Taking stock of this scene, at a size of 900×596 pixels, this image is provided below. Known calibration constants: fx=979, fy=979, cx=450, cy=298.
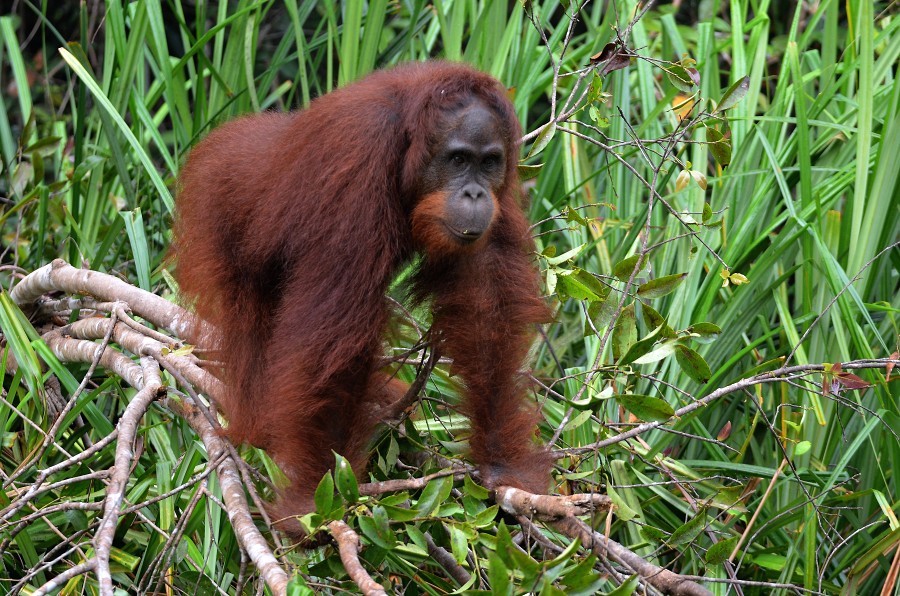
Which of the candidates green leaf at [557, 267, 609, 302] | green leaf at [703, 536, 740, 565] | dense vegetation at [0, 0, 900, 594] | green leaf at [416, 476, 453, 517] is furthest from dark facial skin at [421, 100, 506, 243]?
green leaf at [703, 536, 740, 565]

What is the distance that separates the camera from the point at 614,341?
275 centimetres

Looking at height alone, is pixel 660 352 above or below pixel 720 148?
below

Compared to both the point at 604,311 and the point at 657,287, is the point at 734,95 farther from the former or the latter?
the point at 604,311

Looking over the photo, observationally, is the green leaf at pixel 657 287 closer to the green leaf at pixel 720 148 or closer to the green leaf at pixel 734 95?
the green leaf at pixel 720 148

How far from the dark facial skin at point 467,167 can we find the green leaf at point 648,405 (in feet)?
2.57

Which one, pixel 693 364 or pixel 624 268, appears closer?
pixel 693 364

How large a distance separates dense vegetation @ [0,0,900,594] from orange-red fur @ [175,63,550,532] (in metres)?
0.16

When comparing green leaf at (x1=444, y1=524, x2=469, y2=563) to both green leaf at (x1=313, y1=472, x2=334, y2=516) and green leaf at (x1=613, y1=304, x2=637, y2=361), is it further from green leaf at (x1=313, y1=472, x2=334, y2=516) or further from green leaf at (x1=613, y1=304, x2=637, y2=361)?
green leaf at (x1=613, y1=304, x2=637, y2=361)

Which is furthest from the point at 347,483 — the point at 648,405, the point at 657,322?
the point at 657,322

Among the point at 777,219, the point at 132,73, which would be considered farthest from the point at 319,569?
the point at 132,73

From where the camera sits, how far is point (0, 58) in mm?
5621

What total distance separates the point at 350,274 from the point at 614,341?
82 centimetres

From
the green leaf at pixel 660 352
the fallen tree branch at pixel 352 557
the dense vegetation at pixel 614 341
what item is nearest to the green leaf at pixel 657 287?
the dense vegetation at pixel 614 341

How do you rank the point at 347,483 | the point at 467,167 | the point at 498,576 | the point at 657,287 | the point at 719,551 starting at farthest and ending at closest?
the point at 467,167 → the point at 657,287 → the point at 719,551 → the point at 347,483 → the point at 498,576
